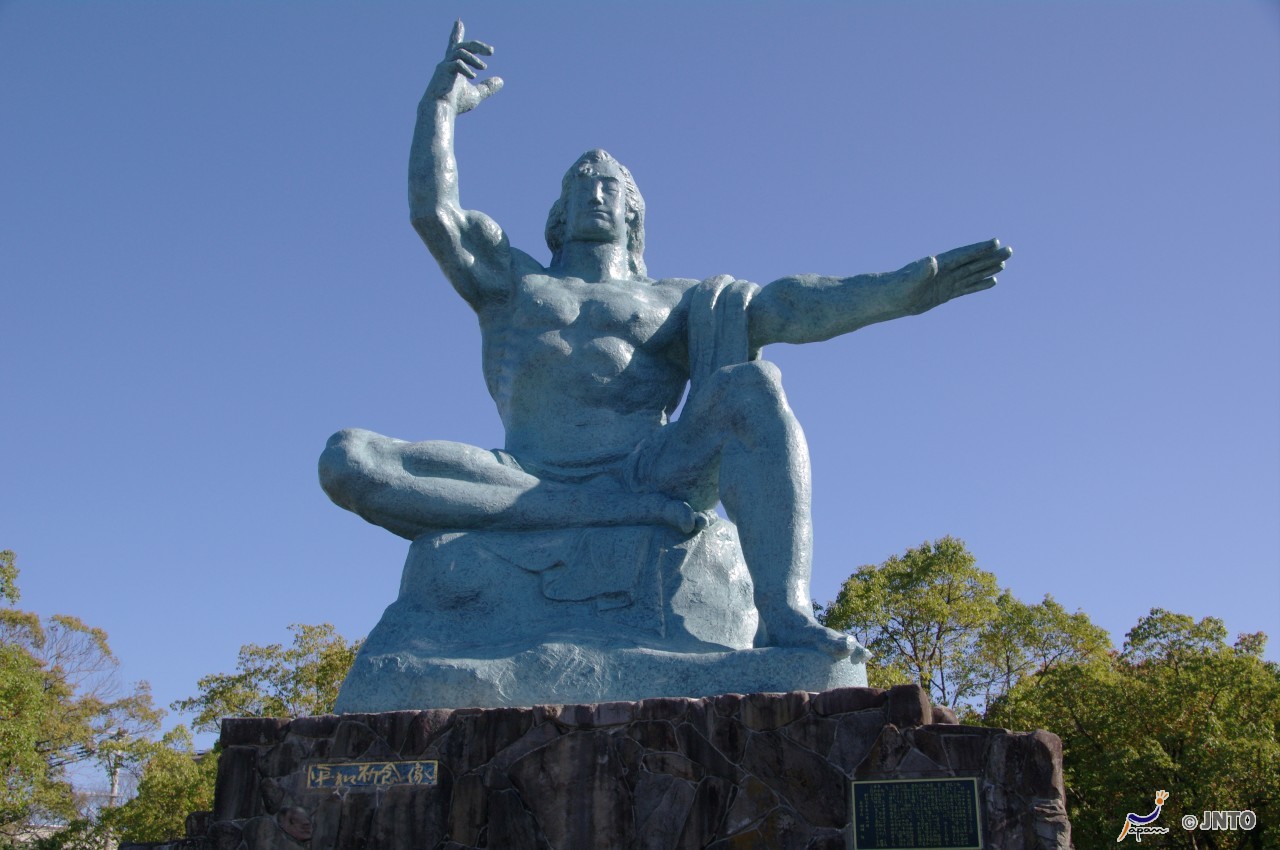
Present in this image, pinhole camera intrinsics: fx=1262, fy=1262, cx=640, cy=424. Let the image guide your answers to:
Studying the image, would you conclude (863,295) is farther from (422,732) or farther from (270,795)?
(270,795)

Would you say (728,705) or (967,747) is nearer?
(967,747)

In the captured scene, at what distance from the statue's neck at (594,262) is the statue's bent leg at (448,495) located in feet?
4.76

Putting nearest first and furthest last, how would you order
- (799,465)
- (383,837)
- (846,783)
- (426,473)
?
(846,783) → (383,837) → (799,465) → (426,473)

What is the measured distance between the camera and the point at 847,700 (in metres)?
4.42

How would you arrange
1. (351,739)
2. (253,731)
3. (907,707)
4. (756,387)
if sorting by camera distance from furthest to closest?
(756,387)
(253,731)
(351,739)
(907,707)

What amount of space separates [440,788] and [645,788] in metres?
0.78

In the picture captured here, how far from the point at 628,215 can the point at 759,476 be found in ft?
7.53

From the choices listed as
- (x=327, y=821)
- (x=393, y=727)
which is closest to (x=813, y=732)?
(x=393, y=727)

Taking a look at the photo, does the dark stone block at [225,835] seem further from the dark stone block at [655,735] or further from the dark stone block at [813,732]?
the dark stone block at [813,732]

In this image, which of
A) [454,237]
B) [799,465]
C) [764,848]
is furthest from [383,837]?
[454,237]

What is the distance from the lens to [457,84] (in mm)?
6613

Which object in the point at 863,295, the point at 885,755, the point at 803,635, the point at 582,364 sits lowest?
the point at 885,755

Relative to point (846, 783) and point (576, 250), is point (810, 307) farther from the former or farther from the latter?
point (846, 783)

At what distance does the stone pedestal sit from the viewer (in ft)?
13.9
